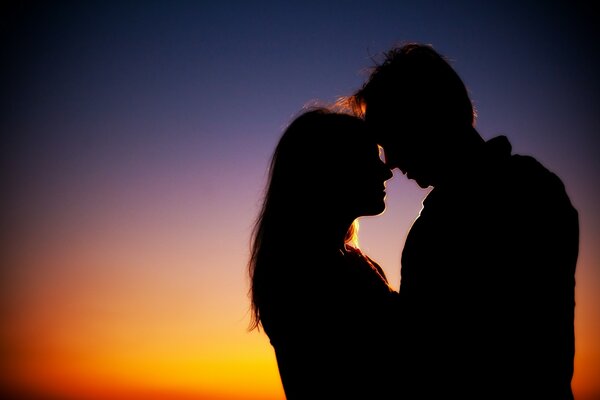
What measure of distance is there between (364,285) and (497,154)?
114 cm

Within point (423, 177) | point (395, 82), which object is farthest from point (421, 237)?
point (395, 82)

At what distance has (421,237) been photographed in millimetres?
2592

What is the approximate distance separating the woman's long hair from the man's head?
274 millimetres

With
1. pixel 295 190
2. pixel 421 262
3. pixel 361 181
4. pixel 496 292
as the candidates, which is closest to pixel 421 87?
pixel 361 181

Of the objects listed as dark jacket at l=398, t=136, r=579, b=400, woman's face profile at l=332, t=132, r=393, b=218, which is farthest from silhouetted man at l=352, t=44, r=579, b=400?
woman's face profile at l=332, t=132, r=393, b=218

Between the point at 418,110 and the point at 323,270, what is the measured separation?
56.5 inches

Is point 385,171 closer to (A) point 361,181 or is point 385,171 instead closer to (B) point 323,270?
(A) point 361,181

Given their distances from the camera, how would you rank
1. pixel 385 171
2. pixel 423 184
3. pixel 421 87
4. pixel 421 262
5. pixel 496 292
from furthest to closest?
pixel 385 171
pixel 423 184
pixel 421 87
pixel 421 262
pixel 496 292

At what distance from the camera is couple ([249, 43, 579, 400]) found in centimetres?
220

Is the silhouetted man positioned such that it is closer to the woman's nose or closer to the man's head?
the man's head

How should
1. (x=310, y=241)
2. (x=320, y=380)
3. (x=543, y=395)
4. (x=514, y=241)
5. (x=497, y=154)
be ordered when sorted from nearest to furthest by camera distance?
(x=543, y=395) < (x=514, y=241) < (x=320, y=380) < (x=497, y=154) < (x=310, y=241)

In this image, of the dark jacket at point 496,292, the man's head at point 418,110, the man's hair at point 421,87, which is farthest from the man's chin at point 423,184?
the dark jacket at point 496,292

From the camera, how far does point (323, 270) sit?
276cm

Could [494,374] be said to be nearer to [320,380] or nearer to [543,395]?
[543,395]
